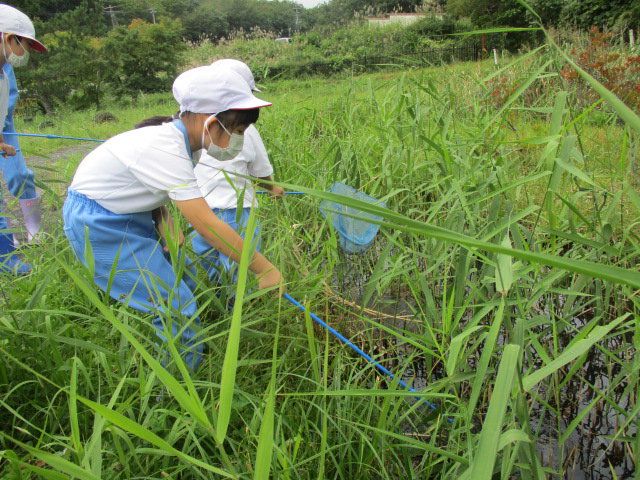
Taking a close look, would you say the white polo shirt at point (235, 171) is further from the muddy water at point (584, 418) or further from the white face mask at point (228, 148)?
the muddy water at point (584, 418)

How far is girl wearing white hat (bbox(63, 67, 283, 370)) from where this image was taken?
1.53m

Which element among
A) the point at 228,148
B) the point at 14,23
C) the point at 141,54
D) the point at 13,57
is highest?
the point at 141,54

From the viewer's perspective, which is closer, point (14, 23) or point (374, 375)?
point (374, 375)

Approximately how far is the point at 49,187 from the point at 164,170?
1299 millimetres

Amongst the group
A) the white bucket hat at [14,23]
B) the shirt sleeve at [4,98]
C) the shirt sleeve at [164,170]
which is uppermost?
the white bucket hat at [14,23]

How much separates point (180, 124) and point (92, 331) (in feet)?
2.43

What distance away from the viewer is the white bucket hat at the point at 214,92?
155 centimetres

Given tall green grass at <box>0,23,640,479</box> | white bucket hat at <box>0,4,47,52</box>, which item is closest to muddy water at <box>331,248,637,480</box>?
tall green grass at <box>0,23,640,479</box>

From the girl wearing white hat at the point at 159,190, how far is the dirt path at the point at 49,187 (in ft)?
0.72

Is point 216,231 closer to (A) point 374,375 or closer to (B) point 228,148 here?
(B) point 228,148

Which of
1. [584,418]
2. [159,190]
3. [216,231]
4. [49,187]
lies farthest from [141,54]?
[584,418]

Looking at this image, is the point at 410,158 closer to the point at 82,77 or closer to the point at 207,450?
the point at 207,450

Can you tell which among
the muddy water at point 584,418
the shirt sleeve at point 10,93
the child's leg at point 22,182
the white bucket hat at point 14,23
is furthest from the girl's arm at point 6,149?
the muddy water at point 584,418

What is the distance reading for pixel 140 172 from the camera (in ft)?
5.18
